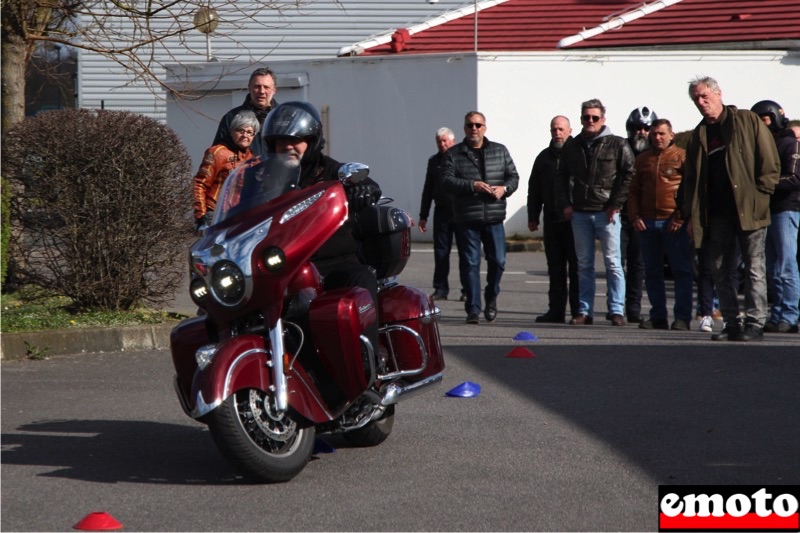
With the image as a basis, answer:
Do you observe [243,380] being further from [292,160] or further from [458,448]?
[458,448]

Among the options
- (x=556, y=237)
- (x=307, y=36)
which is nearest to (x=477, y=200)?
(x=556, y=237)

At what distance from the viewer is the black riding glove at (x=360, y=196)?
6.40m

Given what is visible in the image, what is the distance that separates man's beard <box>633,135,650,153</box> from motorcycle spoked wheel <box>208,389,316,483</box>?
782 centimetres

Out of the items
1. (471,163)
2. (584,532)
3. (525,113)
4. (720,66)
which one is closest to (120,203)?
(471,163)

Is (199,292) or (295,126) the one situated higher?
(295,126)

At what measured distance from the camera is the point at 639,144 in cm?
1320

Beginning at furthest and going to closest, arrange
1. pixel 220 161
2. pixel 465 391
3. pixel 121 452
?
1. pixel 220 161
2. pixel 465 391
3. pixel 121 452

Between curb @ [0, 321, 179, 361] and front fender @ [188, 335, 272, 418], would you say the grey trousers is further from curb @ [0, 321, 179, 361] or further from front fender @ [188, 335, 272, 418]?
front fender @ [188, 335, 272, 418]

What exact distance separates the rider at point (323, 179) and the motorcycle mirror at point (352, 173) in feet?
0.53

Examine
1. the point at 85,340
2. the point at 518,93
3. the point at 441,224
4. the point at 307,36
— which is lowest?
the point at 85,340

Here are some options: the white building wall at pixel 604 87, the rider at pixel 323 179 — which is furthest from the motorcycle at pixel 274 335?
the white building wall at pixel 604 87

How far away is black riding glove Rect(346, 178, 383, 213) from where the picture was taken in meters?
6.40

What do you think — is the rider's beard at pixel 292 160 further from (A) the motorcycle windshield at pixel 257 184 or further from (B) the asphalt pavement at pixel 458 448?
(B) the asphalt pavement at pixel 458 448

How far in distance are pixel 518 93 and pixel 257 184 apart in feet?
59.5
